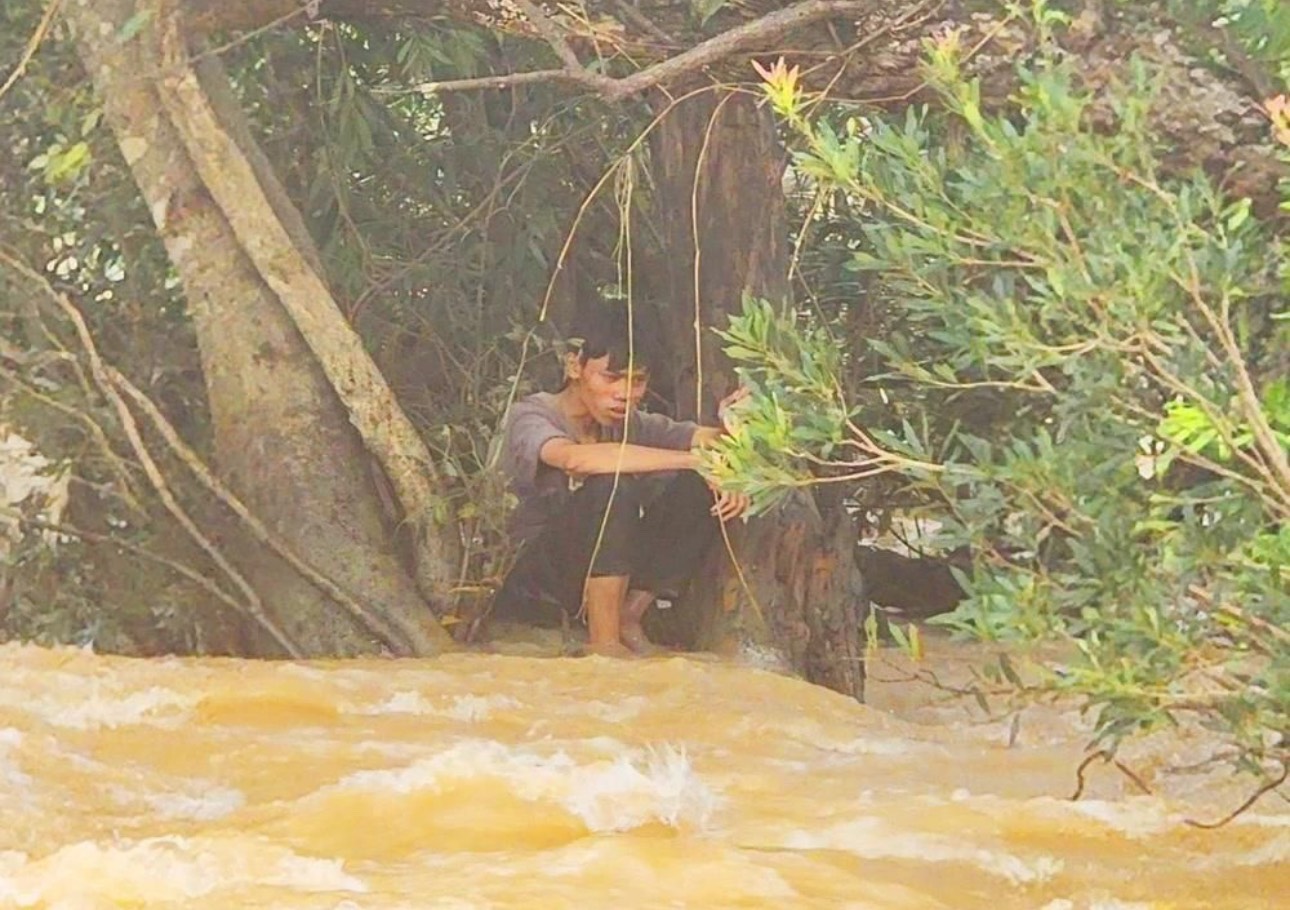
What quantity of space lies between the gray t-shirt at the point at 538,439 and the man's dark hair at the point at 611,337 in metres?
0.14

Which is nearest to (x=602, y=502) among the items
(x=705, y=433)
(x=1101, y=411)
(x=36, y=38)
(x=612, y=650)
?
(x=612, y=650)

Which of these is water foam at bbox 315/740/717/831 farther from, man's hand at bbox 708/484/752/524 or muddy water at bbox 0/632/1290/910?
man's hand at bbox 708/484/752/524

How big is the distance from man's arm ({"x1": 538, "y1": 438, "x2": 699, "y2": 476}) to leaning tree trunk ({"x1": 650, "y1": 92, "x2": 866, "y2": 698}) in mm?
133

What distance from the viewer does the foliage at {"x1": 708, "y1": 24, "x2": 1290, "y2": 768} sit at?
1.56 m

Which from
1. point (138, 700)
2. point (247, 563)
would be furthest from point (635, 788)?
point (247, 563)

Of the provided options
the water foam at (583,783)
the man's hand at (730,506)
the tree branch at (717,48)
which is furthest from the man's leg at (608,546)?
the water foam at (583,783)

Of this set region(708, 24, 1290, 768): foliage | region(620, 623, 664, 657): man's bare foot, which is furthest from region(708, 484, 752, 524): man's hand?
region(708, 24, 1290, 768): foliage

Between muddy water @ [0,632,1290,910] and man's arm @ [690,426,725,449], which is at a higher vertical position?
man's arm @ [690,426,725,449]

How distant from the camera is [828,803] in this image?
210cm

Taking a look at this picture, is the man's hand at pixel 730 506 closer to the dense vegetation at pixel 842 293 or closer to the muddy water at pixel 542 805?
the dense vegetation at pixel 842 293

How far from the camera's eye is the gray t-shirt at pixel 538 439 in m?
4.01

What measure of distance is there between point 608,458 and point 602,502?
29cm

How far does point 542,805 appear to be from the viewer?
6.34 ft

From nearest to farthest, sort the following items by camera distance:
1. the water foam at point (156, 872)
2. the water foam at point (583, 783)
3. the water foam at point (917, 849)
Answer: the water foam at point (156, 872)
the water foam at point (917, 849)
the water foam at point (583, 783)
